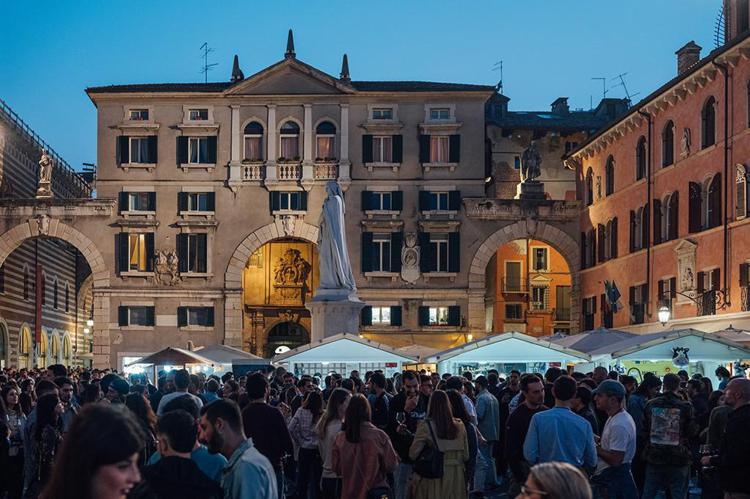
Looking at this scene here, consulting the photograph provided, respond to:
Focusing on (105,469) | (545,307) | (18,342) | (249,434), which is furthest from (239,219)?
(105,469)

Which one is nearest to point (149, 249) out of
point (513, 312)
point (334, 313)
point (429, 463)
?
point (334, 313)

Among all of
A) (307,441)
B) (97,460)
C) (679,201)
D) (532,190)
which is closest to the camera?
(97,460)

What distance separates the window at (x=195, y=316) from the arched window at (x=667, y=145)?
20.3 m

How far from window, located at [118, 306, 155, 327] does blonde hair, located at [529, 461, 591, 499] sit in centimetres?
4963

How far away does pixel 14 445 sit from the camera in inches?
552

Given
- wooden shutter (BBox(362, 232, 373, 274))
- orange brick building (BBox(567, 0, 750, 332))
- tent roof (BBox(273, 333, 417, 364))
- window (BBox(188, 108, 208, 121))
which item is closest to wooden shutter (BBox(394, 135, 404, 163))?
wooden shutter (BBox(362, 232, 373, 274))

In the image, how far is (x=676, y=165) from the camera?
40656 millimetres

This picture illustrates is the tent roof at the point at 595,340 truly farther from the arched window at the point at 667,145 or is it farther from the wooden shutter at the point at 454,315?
the wooden shutter at the point at 454,315

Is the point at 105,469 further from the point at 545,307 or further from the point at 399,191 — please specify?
the point at 545,307

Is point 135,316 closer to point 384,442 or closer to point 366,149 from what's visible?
point 366,149

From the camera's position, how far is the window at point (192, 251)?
53.3 metres

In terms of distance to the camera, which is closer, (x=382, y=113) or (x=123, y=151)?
(x=123, y=151)

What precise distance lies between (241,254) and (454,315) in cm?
919

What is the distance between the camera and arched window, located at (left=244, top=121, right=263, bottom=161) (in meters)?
53.4
